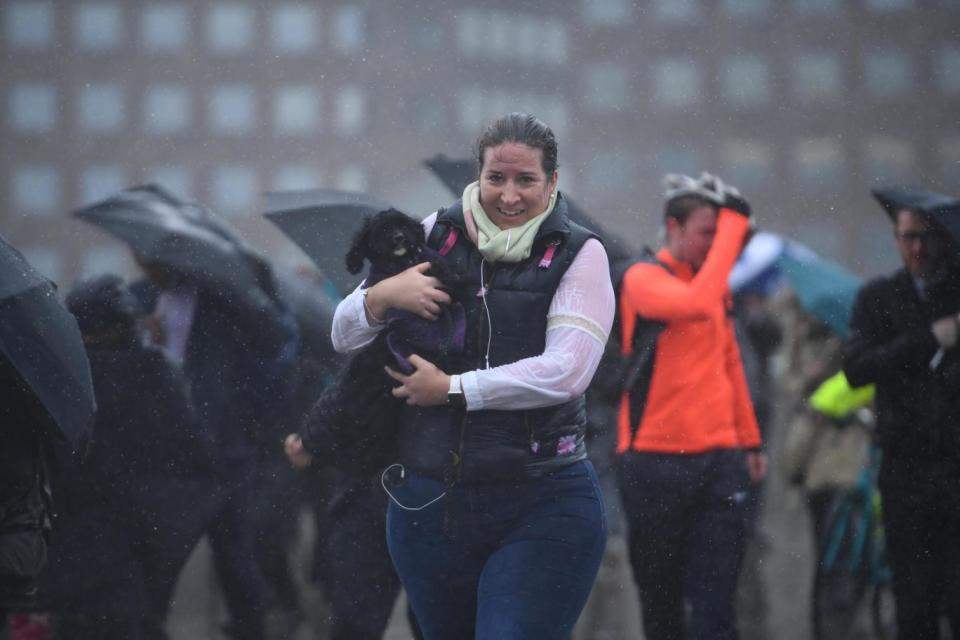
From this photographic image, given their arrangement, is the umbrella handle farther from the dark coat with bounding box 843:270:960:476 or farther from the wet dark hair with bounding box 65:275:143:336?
the wet dark hair with bounding box 65:275:143:336

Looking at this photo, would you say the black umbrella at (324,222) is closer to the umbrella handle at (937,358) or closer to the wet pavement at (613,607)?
the umbrella handle at (937,358)

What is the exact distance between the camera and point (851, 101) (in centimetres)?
9475

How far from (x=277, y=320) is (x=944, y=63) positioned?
92032mm

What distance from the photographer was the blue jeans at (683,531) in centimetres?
489

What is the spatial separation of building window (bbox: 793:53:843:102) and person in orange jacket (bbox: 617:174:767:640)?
89.5m

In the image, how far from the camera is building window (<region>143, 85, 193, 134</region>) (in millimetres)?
93125

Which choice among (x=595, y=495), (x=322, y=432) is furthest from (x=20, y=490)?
(x=595, y=495)

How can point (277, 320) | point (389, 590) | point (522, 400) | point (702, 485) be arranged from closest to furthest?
point (522, 400)
point (389, 590)
point (702, 485)
point (277, 320)

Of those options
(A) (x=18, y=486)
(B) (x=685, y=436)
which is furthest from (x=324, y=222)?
(A) (x=18, y=486)

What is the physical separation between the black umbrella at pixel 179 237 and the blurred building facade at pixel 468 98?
268ft

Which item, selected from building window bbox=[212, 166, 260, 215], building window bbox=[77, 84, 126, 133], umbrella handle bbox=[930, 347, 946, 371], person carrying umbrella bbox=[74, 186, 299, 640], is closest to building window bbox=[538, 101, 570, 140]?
building window bbox=[212, 166, 260, 215]

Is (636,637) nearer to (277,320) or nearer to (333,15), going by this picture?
(277,320)

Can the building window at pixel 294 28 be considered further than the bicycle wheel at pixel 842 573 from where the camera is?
Yes

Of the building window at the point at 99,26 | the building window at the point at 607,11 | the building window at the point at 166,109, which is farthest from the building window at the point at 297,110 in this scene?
the building window at the point at 607,11
